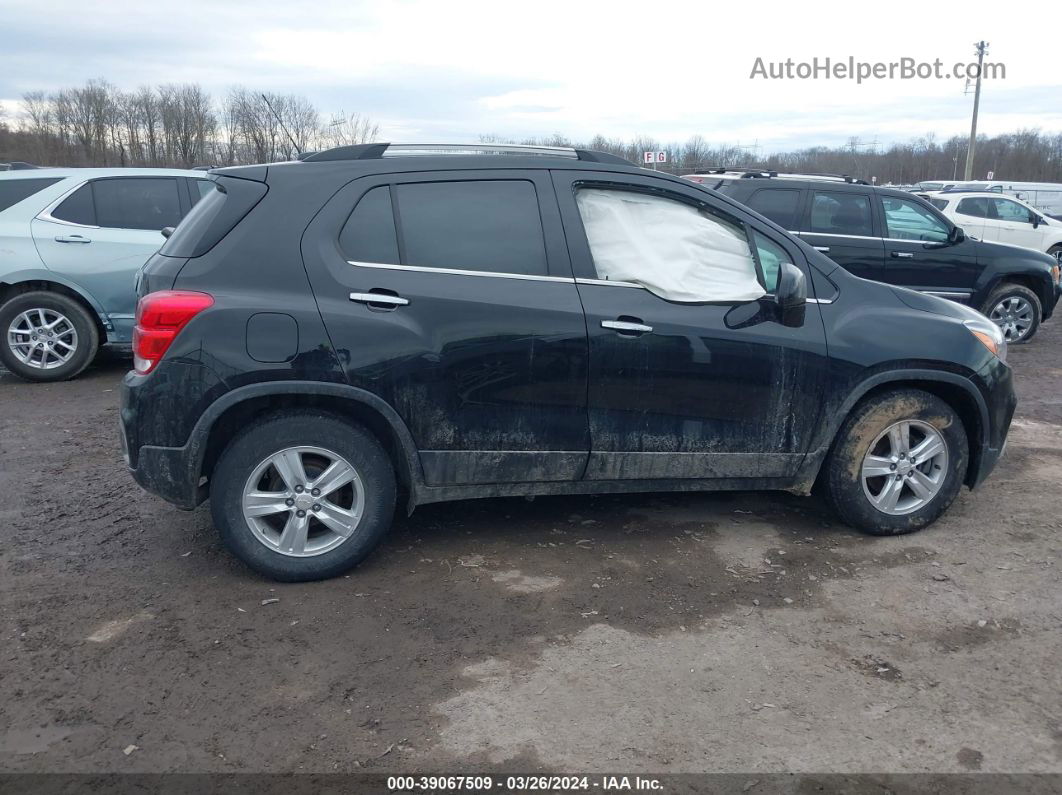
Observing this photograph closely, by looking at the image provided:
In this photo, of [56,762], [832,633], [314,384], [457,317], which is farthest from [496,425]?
[56,762]

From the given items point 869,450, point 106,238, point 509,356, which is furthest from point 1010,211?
point 509,356

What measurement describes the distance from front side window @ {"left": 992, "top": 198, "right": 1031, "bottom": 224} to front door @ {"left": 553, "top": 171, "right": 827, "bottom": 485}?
1455 cm

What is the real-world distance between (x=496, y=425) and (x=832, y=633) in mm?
1728

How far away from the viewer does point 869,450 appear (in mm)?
4570

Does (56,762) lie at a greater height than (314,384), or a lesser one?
lesser

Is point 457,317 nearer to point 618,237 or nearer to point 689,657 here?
point 618,237

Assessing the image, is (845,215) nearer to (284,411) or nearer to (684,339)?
(684,339)

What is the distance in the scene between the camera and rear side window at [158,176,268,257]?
3.98 meters

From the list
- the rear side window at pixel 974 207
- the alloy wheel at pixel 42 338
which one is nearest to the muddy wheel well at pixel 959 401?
the alloy wheel at pixel 42 338

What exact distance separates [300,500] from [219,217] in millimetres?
1345

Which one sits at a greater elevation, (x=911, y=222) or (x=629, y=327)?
(x=911, y=222)

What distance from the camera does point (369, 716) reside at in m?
3.10


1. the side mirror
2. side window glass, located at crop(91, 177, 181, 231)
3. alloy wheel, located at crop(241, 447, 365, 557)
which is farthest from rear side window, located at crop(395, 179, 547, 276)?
side window glass, located at crop(91, 177, 181, 231)

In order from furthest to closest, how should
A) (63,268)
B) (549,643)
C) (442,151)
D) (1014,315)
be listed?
(1014,315) < (63,268) < (442,151) < (549,643)
